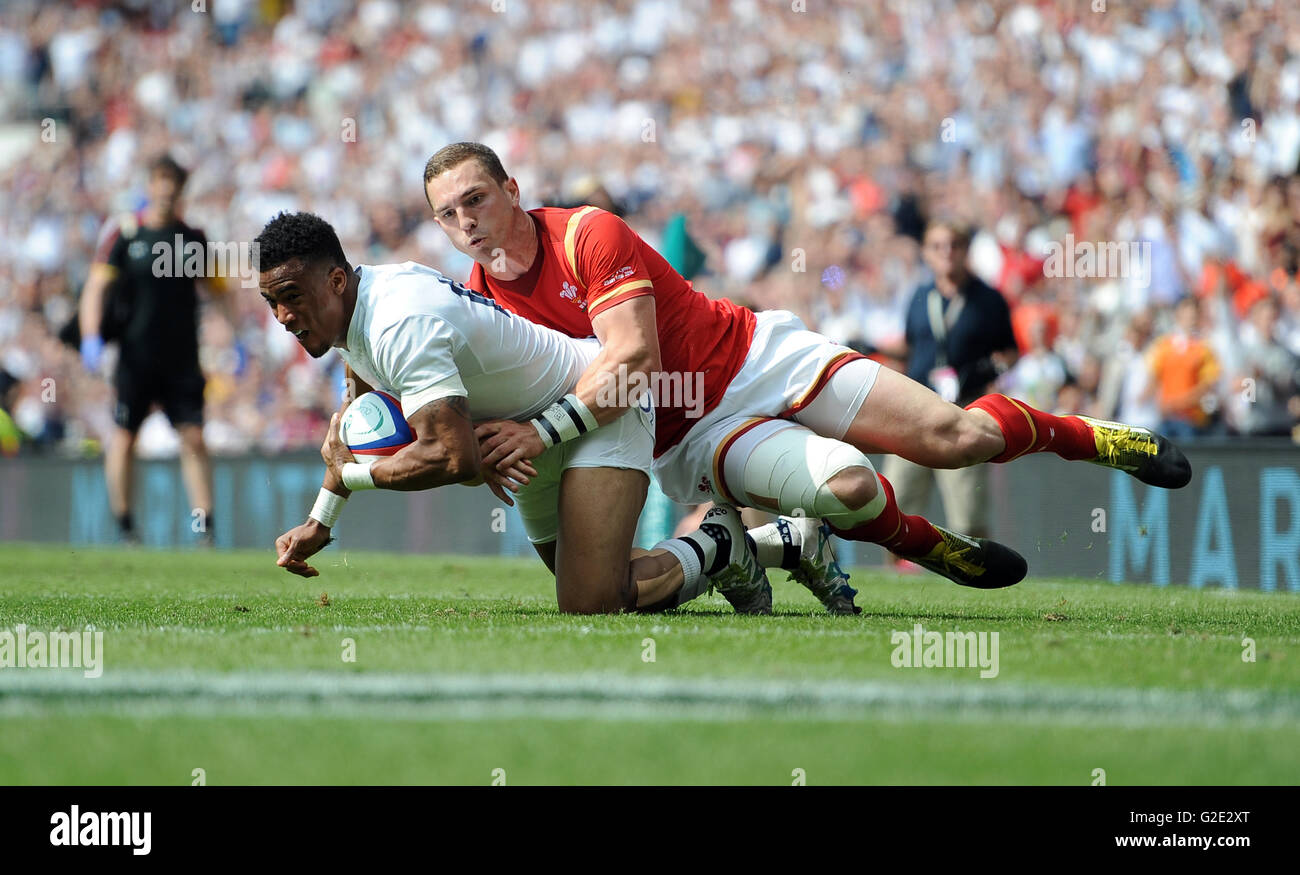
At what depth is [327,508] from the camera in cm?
529

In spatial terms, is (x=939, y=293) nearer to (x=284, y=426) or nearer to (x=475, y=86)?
(x=284, y=426)

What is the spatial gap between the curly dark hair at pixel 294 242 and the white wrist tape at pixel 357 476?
2.23 feet

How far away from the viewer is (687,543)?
5715mm

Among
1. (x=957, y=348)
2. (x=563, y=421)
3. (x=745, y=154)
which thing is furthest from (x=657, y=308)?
(x=745, y=154)

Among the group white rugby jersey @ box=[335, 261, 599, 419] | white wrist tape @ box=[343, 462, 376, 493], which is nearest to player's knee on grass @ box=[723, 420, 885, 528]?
white rugby jersey @ box=[335, 261, 599, 419]

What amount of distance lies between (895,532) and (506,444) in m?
1.45

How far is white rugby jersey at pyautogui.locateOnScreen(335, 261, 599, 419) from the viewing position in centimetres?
481

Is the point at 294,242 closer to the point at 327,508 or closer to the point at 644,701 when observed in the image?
the point at 327,508

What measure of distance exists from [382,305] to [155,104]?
16.1 m

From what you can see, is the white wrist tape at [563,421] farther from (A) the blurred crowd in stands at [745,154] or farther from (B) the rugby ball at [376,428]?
(A) the blurred crowd in stands at [745,154]

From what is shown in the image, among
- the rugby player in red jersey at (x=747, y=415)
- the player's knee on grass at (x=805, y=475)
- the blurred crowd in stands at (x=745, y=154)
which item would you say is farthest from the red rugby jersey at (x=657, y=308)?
the blurred crowd in stands at (x=745, y=154)

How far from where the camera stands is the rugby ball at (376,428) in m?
5.11

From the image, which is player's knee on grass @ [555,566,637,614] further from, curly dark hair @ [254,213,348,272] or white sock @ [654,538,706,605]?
curly dark hair @ [254,213,348,272]
